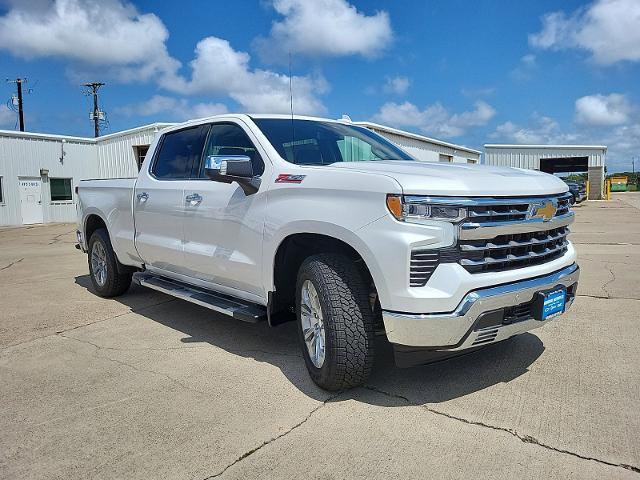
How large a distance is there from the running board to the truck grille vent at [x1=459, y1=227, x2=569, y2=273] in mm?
1661

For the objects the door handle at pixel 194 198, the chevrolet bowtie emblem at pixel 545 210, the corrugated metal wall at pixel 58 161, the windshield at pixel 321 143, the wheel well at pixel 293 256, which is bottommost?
the wheel well at pixel 293 256

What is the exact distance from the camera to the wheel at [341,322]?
3324 mm

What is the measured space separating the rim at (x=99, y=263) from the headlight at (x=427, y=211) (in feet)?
14.9

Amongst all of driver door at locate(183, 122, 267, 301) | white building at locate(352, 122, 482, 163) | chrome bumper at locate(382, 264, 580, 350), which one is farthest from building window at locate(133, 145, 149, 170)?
chrome bumper at locate(382, 264, 580, 350)

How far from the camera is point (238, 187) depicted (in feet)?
13.8

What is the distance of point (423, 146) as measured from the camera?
30.5 meters

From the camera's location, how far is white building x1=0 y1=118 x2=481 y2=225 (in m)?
23.6

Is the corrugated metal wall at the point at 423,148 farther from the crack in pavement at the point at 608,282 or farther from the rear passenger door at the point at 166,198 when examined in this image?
the rear passenger door at the point at 166,198

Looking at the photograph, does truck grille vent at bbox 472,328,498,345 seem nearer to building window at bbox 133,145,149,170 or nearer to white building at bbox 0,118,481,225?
white building at bbox 0,118,481,225

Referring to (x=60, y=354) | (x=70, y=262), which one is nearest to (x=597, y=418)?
(x=60, y=354)

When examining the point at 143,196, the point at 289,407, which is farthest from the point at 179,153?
the point at 289,407

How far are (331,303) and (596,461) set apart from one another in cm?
163

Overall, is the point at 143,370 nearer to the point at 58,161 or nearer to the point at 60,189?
the point at 58,161

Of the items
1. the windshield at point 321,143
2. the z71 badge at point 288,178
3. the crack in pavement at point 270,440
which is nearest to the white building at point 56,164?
the windshield at point 321,143
